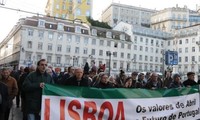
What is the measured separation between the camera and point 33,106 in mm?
6090

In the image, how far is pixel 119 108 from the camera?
650cm

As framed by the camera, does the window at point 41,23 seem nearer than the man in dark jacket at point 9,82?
No

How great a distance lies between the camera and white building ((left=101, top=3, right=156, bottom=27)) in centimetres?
11275

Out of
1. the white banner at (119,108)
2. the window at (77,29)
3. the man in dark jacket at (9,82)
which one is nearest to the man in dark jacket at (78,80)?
the white banner at (119,108)

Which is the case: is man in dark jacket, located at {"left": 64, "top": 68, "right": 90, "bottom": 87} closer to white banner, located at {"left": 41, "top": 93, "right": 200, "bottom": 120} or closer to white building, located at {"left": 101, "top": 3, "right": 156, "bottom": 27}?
white banner, located at {"left": 41, "top": 93, "right": 200, "bottom": 120}

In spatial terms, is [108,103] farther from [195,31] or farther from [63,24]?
[195,31]

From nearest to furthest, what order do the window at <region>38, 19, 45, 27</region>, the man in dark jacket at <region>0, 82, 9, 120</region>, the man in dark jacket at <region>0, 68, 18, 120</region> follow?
1. the man in dark jacket at <region>0, 82, 9, 120</region>
2. the man in dark jacket at <region>0, 68, 18, 120</region>
3. the window at <region>38, 19, 45, 27</region>

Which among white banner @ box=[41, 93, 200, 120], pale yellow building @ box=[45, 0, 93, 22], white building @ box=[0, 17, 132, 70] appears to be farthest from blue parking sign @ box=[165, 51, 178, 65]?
pale yellow building @ box=[45, 0, 93, 22]

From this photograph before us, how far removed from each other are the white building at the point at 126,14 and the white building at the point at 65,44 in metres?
35.6

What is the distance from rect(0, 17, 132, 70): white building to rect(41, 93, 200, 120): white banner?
5639cm

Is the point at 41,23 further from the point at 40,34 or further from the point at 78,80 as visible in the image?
the point at 78,80

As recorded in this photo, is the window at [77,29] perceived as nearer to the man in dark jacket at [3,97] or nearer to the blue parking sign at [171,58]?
the blue parking sign at [171,58]

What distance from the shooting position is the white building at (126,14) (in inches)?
4439

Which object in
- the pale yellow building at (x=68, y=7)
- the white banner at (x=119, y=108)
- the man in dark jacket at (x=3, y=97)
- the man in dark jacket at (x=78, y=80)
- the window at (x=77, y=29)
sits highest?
the pale yellow building at (x=68, y=7)
